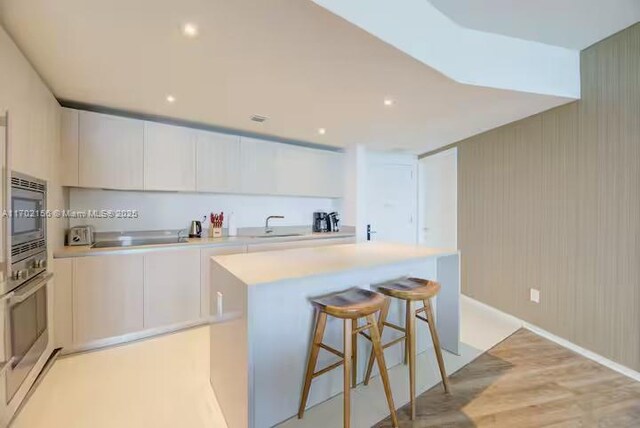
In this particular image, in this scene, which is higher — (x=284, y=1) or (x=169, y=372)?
(x=284, y=1)

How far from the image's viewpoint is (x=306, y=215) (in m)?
4.23

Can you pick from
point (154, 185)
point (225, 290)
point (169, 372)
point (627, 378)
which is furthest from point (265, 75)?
point (627, 378)

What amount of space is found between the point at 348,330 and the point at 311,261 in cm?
52

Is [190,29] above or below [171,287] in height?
above

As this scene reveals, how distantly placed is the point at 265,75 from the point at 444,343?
102 inches

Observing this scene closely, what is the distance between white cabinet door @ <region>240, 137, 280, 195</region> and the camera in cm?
344

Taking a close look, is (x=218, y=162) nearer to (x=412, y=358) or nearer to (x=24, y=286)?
(x=24, y=286)

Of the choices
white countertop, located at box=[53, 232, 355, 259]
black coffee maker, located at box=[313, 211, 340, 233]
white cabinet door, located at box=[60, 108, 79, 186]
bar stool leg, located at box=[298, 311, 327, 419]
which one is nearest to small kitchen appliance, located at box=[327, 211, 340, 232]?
black coffee maker, located at box=[313, 211, 340, 233]

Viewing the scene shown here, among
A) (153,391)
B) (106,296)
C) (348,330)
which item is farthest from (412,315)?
(106,296)

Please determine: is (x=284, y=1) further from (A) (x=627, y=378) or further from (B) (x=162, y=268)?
(A) (x=627, y=378)

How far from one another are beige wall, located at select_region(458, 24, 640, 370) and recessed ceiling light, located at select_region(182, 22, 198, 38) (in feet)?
9.81

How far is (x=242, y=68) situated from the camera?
6.24 ft

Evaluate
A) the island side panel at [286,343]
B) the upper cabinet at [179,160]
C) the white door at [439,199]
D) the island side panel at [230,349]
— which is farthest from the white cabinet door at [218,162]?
the white door at [439,199]

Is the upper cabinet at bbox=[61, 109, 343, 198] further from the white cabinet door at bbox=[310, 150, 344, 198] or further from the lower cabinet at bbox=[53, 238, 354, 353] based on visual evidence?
the lower cabinet at bbox=[53, 238, 354, 353]
